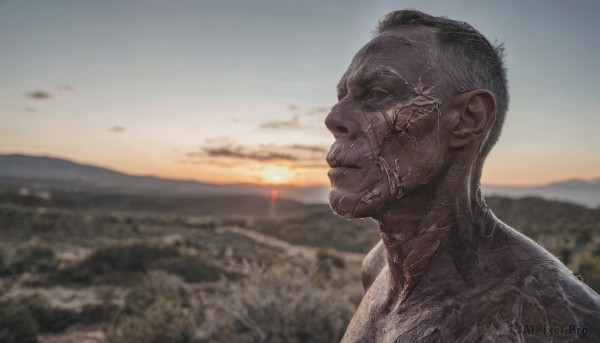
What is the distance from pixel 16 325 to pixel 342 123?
9009mm

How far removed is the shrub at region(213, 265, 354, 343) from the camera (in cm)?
661

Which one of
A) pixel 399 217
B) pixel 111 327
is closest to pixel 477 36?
pixel 399 217

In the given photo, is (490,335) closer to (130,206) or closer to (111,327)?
(111,327)

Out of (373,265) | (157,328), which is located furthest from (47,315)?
(373,265)

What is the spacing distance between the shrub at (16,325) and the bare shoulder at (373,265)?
8035 mm

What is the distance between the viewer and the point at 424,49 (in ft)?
5.62

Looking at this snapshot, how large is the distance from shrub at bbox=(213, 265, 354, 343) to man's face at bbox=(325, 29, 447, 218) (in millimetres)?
5289

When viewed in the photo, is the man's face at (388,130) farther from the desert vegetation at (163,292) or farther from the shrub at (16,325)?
the shrub at (16,325)

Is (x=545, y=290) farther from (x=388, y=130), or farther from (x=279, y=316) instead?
(x=279, y=316)

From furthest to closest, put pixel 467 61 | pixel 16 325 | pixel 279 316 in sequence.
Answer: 1. pixel 16 325
2. pixel 279 316
3. pixel 467 61

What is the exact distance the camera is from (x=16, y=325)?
803 centimetres

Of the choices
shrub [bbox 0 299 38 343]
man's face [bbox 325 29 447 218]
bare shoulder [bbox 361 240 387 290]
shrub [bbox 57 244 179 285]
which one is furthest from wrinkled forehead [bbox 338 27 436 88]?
shrub [bbox 57 244 179 285]

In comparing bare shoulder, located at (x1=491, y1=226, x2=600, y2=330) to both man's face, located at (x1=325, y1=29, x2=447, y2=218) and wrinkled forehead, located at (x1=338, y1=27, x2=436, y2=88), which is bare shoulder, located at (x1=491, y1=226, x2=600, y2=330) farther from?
wrinkled forehead, located at (x1=338, y1=27, x2=436, y2=88)

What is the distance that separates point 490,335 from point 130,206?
100 meters
